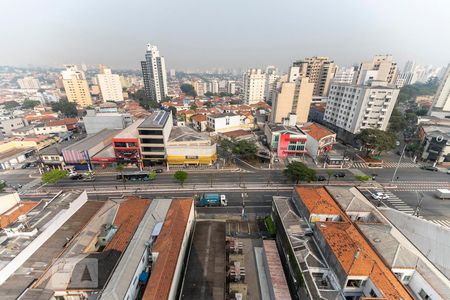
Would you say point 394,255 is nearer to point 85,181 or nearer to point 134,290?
point 134,290

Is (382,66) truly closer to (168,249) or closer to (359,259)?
(359,259)

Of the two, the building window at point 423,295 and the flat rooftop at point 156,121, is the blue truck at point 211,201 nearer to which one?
the flat rooftop at point 156,121

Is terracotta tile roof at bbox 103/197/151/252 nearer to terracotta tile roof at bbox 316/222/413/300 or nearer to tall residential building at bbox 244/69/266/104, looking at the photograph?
terracotta tile roof at bbox 316/222/413/300

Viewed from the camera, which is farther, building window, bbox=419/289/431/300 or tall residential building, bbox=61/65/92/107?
tall residential building, bbox=61/65/92/107

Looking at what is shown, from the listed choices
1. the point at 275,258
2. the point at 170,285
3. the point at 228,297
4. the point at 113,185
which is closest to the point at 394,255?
the point at 275,258

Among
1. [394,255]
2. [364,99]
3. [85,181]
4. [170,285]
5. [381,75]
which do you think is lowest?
[85,181]

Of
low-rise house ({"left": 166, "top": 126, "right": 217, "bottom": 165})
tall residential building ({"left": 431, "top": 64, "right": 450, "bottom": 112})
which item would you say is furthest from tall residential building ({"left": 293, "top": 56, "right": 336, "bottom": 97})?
low-rise house ({"left": 166, "top": 126, "right": 217, "bottom": 165})
